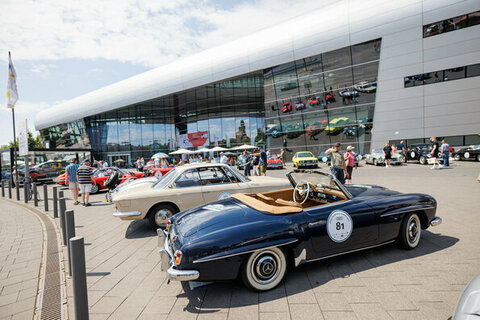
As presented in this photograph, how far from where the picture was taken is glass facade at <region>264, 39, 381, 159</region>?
82.8 ft

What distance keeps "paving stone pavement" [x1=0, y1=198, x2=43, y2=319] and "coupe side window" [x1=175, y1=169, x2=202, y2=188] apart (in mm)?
2688

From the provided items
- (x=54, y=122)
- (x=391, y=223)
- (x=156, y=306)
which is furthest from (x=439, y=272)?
(x=54, y=122)

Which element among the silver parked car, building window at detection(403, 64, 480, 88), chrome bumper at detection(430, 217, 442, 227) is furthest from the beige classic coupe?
building window at detection(403, 64, 480, 88)

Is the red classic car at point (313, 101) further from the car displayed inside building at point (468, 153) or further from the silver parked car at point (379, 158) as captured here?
the car displayed inside building at point (468, 153)

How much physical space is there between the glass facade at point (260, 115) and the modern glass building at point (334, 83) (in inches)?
4.4

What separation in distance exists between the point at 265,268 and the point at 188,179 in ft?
10.9

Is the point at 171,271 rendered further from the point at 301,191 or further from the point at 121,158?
the point at 121,158

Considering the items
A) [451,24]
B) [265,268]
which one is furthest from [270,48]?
[265,268]

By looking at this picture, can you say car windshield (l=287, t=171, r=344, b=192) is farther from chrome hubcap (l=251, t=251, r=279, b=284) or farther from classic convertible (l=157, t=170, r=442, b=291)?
chrome hubcap (l=251, t=251, r=279, b=284)

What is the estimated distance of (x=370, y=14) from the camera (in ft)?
78.0

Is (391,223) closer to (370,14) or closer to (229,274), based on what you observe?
(229,274)

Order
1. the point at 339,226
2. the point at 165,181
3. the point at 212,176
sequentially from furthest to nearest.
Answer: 1. the point at 212,176
2. the point at 165,181
3. the point at 339,226

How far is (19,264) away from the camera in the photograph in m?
4.11

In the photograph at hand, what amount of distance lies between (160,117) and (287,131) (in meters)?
21.8
